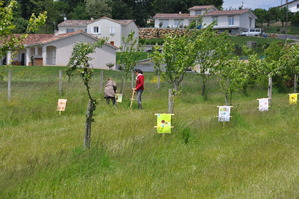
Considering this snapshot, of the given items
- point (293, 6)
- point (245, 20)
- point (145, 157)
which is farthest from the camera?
point (293, 6)

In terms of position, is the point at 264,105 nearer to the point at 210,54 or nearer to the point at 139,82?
the point at 139,82

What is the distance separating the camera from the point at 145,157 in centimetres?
920

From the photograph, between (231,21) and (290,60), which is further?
(231,21)

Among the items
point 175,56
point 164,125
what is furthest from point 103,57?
point 164,125

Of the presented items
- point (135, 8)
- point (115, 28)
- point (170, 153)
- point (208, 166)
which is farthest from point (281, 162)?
point (135, 8)

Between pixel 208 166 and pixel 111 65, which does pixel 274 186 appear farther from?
pixel 111 65

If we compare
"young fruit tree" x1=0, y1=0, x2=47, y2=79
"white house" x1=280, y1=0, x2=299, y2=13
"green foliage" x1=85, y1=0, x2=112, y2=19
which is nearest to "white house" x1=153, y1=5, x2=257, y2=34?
"green foliage" x1=85, y1=0, x2=112, y2=19

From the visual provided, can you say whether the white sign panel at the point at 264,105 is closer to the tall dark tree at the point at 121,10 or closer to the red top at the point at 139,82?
the red top at the point at 139,82

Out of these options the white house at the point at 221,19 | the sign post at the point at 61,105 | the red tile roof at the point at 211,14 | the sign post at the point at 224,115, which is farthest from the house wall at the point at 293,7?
the sign post at the point at 224,115

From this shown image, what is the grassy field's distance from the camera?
7102mm

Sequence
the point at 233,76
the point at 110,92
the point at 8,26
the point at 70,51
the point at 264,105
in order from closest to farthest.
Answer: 1. the point at 8,26
2. the point at 264,105
3. the point at 233,76
4. the point at 110,92
5. the point at 70,51

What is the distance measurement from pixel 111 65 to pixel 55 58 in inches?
256

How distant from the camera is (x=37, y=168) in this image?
7621 mm

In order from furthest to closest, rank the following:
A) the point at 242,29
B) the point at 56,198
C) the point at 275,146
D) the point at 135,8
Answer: the point at 135,8 < the point at 242,29 < the point at 275,146 < the point at 56,198
